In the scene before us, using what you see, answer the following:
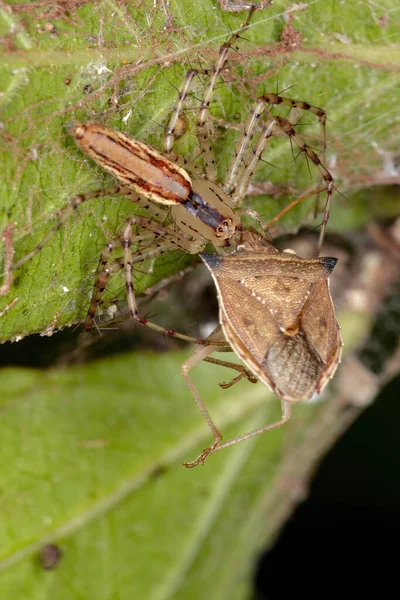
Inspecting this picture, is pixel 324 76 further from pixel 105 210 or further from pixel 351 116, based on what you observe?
pixel 105 210

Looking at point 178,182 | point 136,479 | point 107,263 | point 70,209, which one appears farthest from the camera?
point 136,479

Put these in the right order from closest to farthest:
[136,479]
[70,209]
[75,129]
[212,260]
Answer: [75,129] → [70,209] → [212,260] → [136,479]

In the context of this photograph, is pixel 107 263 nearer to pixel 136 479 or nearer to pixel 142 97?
pixel 142 97

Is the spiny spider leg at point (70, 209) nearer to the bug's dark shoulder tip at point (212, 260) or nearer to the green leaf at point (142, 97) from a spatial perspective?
the green leaf at point (142, 97)

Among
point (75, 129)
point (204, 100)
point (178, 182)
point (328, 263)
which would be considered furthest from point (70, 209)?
point (328, 263)

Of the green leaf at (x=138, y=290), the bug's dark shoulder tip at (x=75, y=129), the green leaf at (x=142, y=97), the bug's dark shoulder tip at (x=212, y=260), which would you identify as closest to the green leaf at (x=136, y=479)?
the green leaf at (x=138, y=290)

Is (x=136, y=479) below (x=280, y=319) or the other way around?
below

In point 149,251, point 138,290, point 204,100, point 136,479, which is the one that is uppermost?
point 204,100
